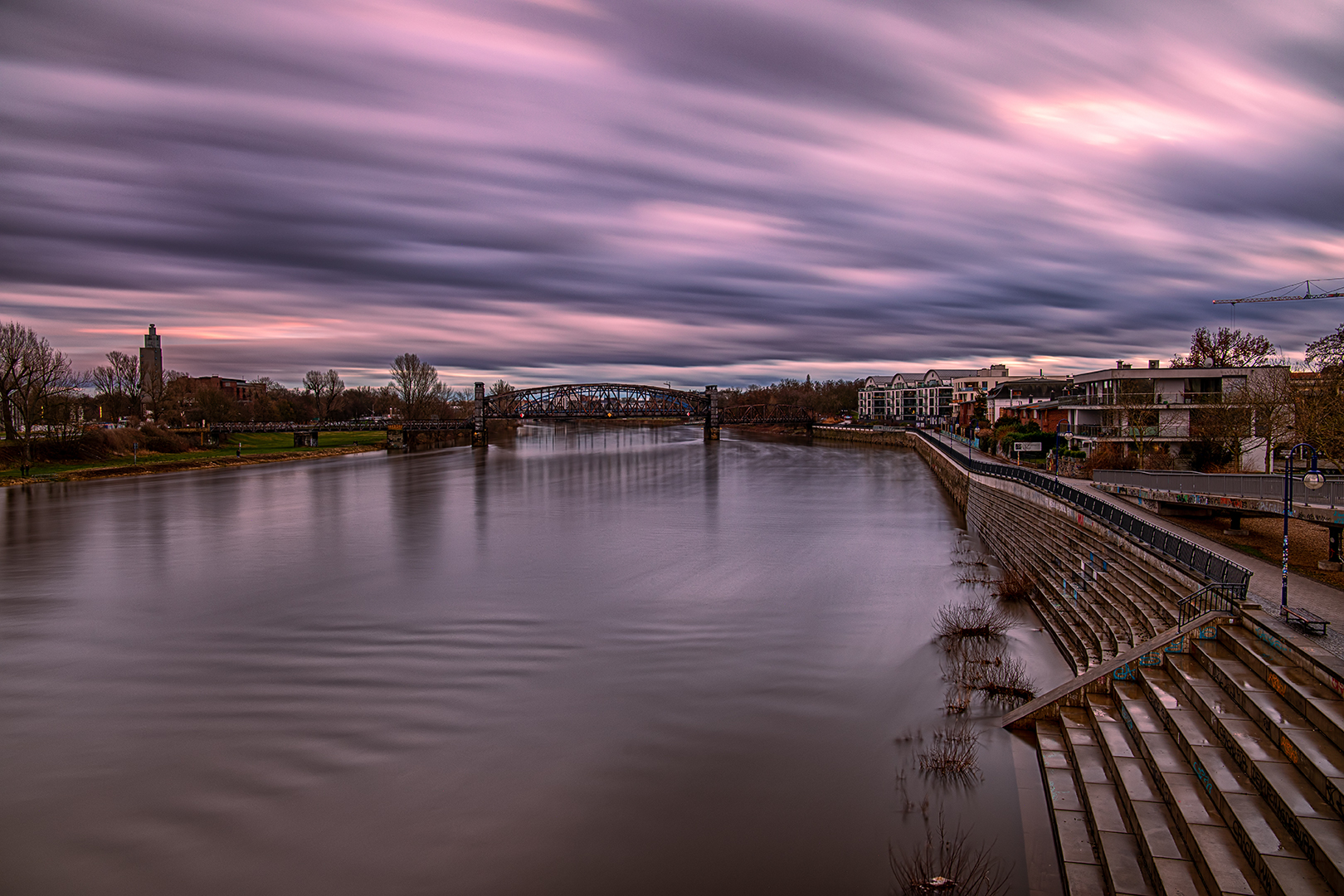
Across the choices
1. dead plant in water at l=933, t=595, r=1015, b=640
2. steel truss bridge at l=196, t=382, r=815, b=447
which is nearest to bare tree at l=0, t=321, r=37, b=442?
steel truss bridge at l=196, t=382, r=815, b=447

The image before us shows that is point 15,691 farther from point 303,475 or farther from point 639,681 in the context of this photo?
point 303,475

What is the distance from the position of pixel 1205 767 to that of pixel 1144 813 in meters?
0.76

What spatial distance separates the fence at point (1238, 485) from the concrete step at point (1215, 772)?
30.9 feet

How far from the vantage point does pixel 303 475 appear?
63625mm

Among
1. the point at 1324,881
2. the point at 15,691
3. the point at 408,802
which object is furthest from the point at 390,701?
the point at 1324,881

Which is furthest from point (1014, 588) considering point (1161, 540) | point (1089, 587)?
point (1161, 540)

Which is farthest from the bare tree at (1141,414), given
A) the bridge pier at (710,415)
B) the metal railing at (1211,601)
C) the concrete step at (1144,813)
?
the bridge pier at (710,415)

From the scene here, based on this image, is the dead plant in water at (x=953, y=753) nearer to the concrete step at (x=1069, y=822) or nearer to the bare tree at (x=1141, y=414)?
the concrete step at (x=1069, y=822)

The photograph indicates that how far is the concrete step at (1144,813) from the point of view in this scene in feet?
21.9

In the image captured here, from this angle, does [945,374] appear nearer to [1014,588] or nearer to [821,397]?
[821,397]

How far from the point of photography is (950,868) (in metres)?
8.62

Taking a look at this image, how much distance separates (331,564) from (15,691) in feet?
40.6

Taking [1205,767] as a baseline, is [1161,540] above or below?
above

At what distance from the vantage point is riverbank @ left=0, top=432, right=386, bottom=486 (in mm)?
54938
